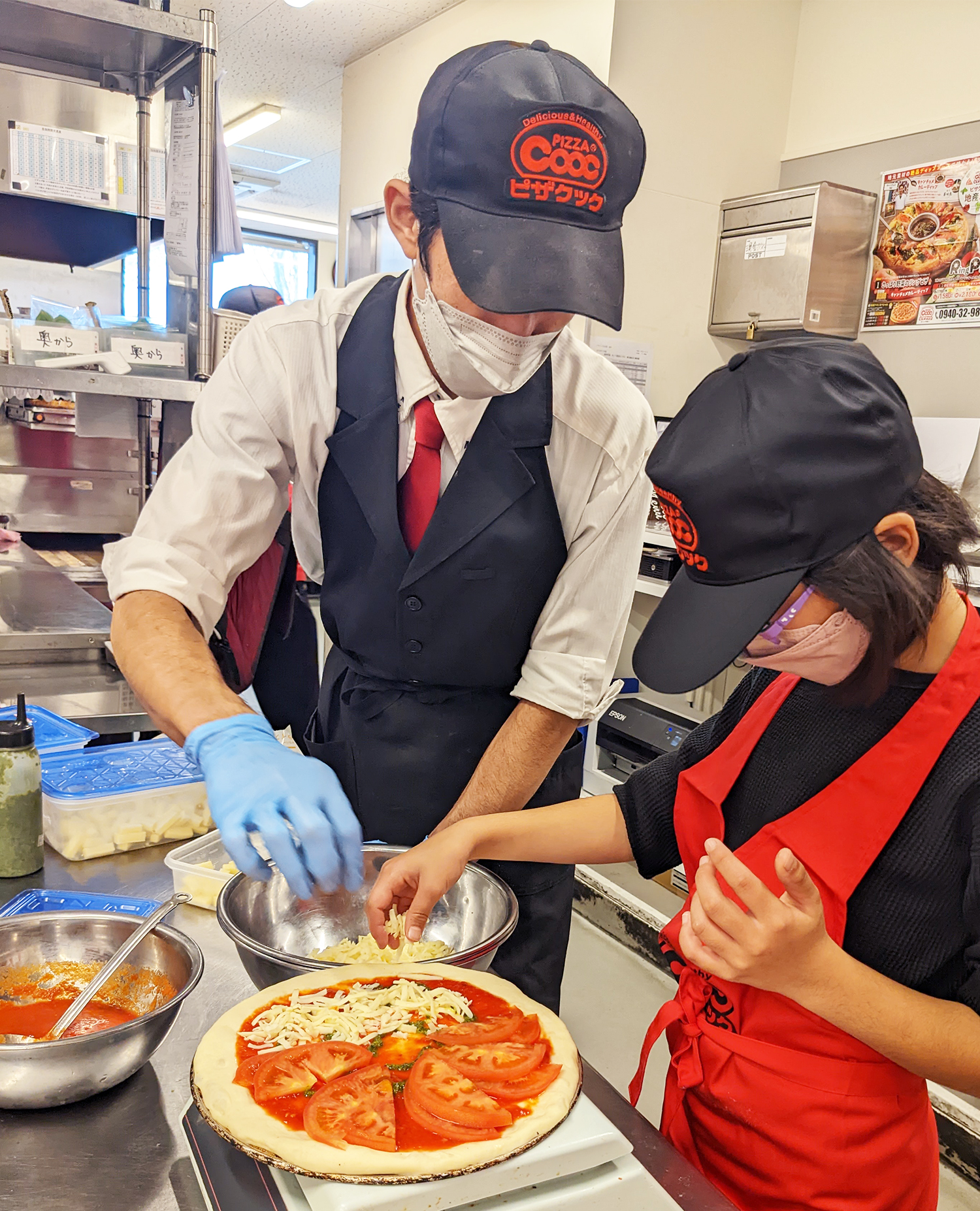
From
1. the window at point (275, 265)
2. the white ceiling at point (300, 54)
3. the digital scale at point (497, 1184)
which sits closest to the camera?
the digital scale at point (497, 1184)

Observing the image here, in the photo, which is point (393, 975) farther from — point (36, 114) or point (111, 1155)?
point (36, 114)

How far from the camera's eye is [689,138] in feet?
13.7

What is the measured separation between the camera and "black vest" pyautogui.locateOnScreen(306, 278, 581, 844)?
1499mm

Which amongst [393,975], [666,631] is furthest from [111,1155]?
[666,631]

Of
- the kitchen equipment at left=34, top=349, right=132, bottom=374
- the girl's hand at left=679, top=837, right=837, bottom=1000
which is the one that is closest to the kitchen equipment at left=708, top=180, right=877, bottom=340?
the kitchen equipment at left=34, top=349, right=132, bottom=374

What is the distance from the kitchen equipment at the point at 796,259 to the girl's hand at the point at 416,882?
3227mm

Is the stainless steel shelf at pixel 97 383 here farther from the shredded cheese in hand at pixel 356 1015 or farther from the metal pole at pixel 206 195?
the shredded cheese in hand at pixel 356 1015

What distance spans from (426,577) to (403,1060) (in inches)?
28.7

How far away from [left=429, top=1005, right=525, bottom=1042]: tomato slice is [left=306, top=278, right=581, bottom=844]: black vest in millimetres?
615

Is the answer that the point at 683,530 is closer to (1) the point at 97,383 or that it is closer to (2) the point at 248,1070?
(2) the point at 248,1070

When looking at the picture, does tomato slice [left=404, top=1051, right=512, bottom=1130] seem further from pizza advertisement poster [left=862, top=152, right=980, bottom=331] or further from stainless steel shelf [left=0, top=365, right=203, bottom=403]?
pizza advertisement poster [left=862, top=152, right=980, bottom=331]

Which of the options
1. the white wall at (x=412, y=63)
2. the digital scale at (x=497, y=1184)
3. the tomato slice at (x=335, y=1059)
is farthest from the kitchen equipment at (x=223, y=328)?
the digital scale at (x=497, y=1184)

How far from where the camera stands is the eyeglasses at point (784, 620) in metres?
0.96

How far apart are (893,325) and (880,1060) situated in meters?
3.61
